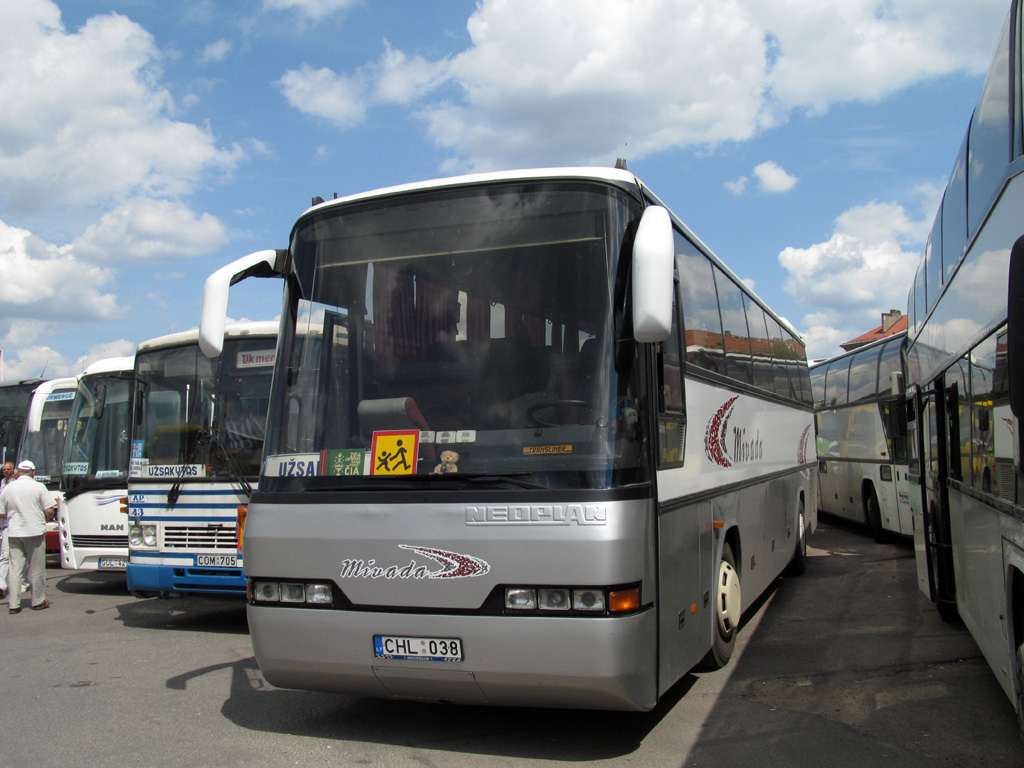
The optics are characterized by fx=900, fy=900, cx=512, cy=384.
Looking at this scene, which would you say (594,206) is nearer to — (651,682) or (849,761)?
(651,682)

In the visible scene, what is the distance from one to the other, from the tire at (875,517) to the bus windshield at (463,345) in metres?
12.5

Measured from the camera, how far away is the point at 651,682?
15.7 feet

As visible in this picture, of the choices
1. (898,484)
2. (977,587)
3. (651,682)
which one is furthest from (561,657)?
(898,484)

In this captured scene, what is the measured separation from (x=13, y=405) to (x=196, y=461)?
44.6 feet

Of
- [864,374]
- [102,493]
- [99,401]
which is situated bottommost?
[102,493]

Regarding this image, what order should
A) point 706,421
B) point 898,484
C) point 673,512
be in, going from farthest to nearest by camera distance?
1. point 898,484
2. point 706,421
3. point 673,512

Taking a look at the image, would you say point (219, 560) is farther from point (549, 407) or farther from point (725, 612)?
point (549, 407)

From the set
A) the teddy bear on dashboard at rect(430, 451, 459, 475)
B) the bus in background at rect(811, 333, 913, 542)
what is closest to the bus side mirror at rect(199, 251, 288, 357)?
the teddy bear on dashboard at rect(430, 451, 459, 475)

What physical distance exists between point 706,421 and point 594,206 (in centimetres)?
219

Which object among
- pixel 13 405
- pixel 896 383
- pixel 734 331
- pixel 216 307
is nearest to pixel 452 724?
pixel 216 307

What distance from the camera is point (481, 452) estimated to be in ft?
16.0

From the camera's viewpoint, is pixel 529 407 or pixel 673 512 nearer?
pixel 529 407

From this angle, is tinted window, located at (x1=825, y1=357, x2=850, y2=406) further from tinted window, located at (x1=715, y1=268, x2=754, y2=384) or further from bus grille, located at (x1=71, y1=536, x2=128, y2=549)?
bus grille, located at (x1=71, y1=536, x2=128, y2=549)

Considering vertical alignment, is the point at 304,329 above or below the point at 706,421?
above
